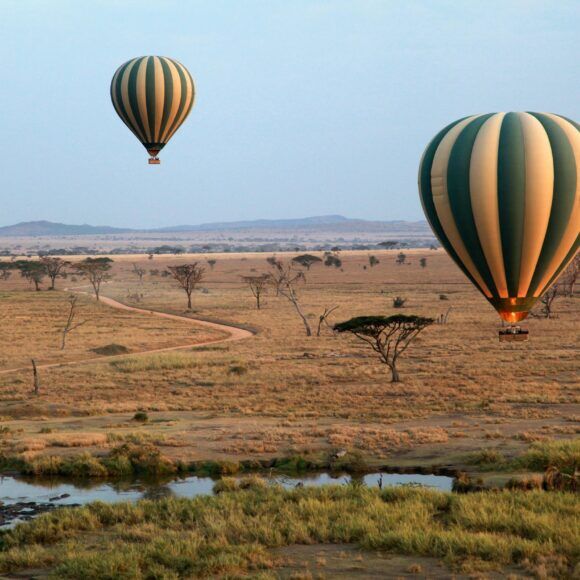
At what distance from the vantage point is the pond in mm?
23266

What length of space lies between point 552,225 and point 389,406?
12784 millimetres

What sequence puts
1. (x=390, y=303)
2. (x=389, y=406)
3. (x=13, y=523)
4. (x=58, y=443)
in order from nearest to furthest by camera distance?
(x=13, y=523) < (x=58, y=443) < (x=389, y=406) < (x=390, y=303)

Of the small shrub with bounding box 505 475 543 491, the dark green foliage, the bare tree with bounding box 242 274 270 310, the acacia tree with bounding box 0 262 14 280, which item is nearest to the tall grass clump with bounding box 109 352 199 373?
the dark green foliage

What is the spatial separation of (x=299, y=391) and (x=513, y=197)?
1671 centimetres

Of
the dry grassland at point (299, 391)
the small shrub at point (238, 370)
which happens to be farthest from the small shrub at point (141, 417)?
the small shrub at point (238, 370)

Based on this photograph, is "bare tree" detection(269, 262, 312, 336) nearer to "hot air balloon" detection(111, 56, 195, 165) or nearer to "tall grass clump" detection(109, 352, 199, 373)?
"tall grass clump" detection(109, 352, 199, 373)

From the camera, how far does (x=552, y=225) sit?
23.2 metres

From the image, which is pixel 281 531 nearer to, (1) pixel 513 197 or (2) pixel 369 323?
(1) pixel 513 197

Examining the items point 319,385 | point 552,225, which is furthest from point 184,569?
point 319,385

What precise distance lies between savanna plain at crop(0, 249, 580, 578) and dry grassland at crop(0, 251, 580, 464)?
128 millimetres

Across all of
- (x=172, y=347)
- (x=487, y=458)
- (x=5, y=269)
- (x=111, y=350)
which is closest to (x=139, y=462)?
(x=487, y=458)

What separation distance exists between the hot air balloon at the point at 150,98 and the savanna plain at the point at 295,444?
1097cm

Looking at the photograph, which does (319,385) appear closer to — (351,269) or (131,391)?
(131,391)

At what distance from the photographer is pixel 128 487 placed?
2475 centimetres
